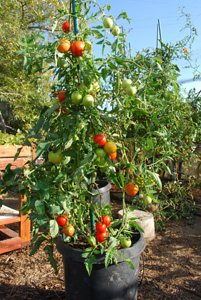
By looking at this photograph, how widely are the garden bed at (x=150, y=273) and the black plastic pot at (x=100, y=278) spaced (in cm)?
37

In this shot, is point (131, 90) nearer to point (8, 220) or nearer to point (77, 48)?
point (77, 48)

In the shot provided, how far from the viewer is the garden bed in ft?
5.32

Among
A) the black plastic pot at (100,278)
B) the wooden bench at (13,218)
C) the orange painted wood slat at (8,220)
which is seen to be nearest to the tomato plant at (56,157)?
the black plastic pot at (100,278)

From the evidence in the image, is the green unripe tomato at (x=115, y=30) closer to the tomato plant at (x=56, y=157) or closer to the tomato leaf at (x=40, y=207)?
the tomato plant at (x=56, y=157)

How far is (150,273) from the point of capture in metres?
1.86

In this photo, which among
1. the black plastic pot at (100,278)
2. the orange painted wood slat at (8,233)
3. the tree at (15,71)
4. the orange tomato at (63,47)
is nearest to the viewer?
the orange tomato at (63,47)

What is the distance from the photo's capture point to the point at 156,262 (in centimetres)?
206

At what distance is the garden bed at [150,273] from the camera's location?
5.32 ft

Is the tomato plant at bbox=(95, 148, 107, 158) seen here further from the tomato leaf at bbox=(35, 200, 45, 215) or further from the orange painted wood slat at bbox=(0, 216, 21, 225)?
the orange painted wood slat at bbox=(0, 216, 21, 225)

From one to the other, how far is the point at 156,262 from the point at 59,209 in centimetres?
147

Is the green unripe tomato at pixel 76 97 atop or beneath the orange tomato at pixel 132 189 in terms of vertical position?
atop

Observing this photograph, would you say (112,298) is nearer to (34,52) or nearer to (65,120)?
(65,120)

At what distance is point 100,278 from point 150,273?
811 mm

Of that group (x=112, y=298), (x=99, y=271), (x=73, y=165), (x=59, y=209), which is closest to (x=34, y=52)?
(x=73, y=165)
